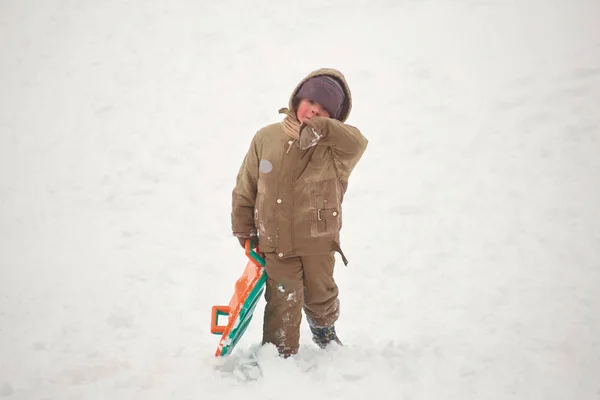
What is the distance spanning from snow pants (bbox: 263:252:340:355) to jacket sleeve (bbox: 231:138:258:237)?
0.80 ft

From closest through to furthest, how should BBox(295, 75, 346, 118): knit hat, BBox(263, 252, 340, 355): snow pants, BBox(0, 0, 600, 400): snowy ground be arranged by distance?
BBox(295, 75, 346, 118): knit hat
BBox(263, 252, 340, 355): snow pants
BBox(0, 0, 600, 400): snowy ground

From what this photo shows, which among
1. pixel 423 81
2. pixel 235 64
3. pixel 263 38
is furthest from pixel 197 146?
pixel 423 81

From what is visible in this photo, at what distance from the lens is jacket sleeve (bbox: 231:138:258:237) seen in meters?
3.12

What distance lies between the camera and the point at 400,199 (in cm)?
546

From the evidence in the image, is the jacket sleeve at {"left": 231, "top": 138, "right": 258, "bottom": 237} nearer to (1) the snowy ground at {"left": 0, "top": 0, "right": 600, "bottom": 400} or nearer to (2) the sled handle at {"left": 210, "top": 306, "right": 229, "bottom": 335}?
(2) the sled handle at {"left": 210, "top": 306, "right": 229, "bottom": 335}

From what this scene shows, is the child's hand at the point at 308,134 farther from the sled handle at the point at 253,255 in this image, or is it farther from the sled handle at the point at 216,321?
the sled handle at the point at 216,321

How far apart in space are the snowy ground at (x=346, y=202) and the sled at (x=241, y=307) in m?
0.15

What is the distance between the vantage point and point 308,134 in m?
2.70

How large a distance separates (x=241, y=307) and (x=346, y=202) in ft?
9.23

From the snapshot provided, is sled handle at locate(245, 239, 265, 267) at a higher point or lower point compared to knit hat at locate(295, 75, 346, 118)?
lower

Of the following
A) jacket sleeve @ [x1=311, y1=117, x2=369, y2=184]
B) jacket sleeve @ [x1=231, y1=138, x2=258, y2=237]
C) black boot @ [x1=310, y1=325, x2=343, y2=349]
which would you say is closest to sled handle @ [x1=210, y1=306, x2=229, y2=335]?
jacket sleeve @ [x1=231, y1=138, x2=258, y2=237]

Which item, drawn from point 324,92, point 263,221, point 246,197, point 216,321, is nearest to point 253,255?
point 263,221

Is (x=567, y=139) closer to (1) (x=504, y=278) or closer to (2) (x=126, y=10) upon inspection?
(1) (x=504, y=278)

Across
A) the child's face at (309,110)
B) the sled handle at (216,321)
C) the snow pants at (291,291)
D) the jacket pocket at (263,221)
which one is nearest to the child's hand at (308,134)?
the child's face at (309,110)
